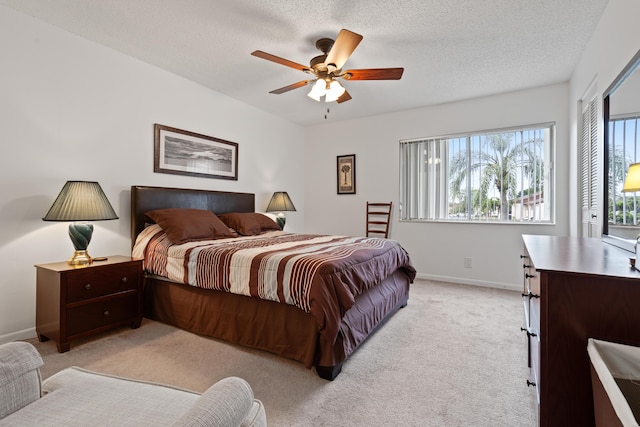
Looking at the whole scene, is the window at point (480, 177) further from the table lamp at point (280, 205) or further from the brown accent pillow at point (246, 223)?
the brown accent pillow at point (246, 223)

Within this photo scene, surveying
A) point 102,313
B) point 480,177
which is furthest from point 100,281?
point 480,177

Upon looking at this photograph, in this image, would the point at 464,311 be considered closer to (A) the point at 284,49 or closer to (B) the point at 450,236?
(B) the point at 450,236

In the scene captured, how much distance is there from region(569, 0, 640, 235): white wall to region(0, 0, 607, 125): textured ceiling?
15cm

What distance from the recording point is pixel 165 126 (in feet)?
10.8

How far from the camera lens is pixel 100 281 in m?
2.34

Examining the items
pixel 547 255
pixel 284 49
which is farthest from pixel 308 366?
pixel 284 49

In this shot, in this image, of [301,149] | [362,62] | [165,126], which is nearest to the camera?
[362,62]

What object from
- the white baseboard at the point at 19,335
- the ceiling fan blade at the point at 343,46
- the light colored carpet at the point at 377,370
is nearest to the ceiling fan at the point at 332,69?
the ceiling fan blade at the point at 343,46

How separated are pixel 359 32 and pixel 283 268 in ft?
6.69

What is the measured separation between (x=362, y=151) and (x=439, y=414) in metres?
3.97

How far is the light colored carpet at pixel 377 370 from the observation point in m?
1.54

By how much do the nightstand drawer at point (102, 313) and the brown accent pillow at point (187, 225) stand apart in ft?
1.98

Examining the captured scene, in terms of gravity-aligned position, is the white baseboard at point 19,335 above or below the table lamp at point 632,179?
below

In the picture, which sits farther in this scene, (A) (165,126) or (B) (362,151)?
(B) (362,151)
